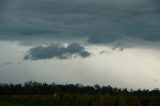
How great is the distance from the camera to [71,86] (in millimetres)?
156500

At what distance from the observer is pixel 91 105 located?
48.3 meters

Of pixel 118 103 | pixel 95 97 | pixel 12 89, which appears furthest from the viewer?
pixel 12 89

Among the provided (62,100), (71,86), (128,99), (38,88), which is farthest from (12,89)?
(128,99)

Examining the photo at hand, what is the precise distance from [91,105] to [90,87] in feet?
350

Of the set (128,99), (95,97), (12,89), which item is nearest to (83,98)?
(95,97)

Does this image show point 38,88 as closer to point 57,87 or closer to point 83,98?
point 57,87

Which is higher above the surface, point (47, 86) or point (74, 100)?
point (47, 86)

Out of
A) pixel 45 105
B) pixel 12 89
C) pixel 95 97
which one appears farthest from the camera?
pixel 12 89

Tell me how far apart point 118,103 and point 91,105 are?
10.0ft

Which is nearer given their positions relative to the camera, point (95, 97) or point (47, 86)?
point (95, 97)

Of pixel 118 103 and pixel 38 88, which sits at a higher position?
pixel 38 88

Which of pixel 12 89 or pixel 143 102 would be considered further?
pixel 12 89

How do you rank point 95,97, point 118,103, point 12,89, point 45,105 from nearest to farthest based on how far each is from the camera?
point 118,103 → point 95,97 → point 45,105 → point 12,89

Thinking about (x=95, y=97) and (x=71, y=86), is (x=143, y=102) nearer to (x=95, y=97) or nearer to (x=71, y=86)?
(x=95, y=97)
